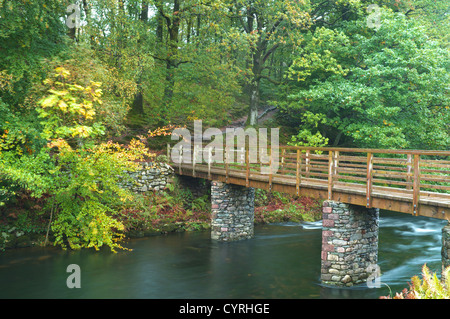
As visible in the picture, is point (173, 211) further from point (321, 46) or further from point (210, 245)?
point (321, 46)

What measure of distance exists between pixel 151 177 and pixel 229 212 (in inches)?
200

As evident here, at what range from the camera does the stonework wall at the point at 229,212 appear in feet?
55.6

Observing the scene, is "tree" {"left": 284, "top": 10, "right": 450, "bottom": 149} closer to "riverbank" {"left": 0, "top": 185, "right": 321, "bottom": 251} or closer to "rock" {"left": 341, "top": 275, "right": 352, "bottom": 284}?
"riverbank" {"left": 0, "top": 185, "right": 321, "bottom": 251}

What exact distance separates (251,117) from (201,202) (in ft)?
25.6

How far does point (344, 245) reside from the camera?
37.7 feet

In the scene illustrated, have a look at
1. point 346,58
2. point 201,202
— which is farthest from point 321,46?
point 201,202

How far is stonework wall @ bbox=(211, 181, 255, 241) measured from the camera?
1695cm

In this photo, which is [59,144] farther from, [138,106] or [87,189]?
[138,106]

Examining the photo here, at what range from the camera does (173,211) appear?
63.6 feet

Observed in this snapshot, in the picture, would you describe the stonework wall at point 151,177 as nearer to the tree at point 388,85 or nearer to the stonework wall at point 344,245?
the tree at point 388,85

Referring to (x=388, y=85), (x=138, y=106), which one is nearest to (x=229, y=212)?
(x=388, y=85)

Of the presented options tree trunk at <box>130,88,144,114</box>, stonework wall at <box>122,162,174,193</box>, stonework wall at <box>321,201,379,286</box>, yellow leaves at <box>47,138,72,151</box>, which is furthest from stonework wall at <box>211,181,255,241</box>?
tree trunk at <box>130,88,144,114</box>

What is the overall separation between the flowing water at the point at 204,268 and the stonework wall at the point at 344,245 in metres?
0.41

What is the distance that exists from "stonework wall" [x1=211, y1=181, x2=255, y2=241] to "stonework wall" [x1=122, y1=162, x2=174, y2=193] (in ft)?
12.0
